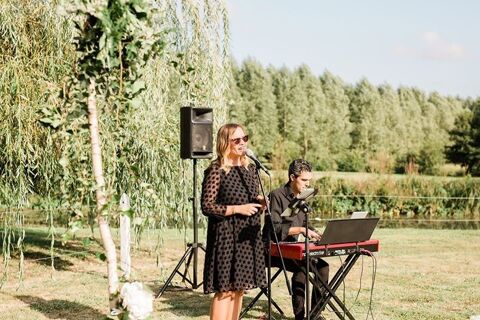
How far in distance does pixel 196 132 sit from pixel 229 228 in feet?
9.50

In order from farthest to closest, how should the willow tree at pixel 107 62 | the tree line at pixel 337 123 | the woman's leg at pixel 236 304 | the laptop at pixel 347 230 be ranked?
the tree line at pixel 337 123 < the laptop at pixel 347 230 < the woman's leg at pixel 236 304 < the willow tree at pixel 107 62

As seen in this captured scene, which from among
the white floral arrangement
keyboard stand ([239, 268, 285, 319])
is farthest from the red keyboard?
the white floral arrangement

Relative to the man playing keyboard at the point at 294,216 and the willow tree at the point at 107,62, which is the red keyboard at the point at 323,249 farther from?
the willow tree at the point at 107,62

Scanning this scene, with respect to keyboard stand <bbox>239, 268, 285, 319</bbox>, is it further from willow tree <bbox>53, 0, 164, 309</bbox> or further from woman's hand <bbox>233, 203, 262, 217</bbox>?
willow tree <bbox>53, 0, 164, 309</bbox>

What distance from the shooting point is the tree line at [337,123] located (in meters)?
29.3

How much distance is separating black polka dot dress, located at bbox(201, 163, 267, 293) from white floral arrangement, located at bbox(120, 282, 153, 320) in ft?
4.62

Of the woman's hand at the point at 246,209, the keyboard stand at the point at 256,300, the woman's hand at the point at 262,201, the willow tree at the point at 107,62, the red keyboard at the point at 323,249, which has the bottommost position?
the keyboard stand at the point at 256,300

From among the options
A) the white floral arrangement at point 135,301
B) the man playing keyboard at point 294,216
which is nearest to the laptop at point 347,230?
the man playing keyboard at point 294,216

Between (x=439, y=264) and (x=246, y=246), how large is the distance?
5707 millimetres

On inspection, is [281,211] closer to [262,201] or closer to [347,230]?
[347,230]

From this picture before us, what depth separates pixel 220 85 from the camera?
8727 millimetres

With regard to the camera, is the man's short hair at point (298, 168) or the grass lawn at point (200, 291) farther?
the grass lawn at point (200, 291)

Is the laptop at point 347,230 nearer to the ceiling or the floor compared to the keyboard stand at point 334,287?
nearer to the ceiling

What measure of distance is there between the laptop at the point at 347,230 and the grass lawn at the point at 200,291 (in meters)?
1.06
